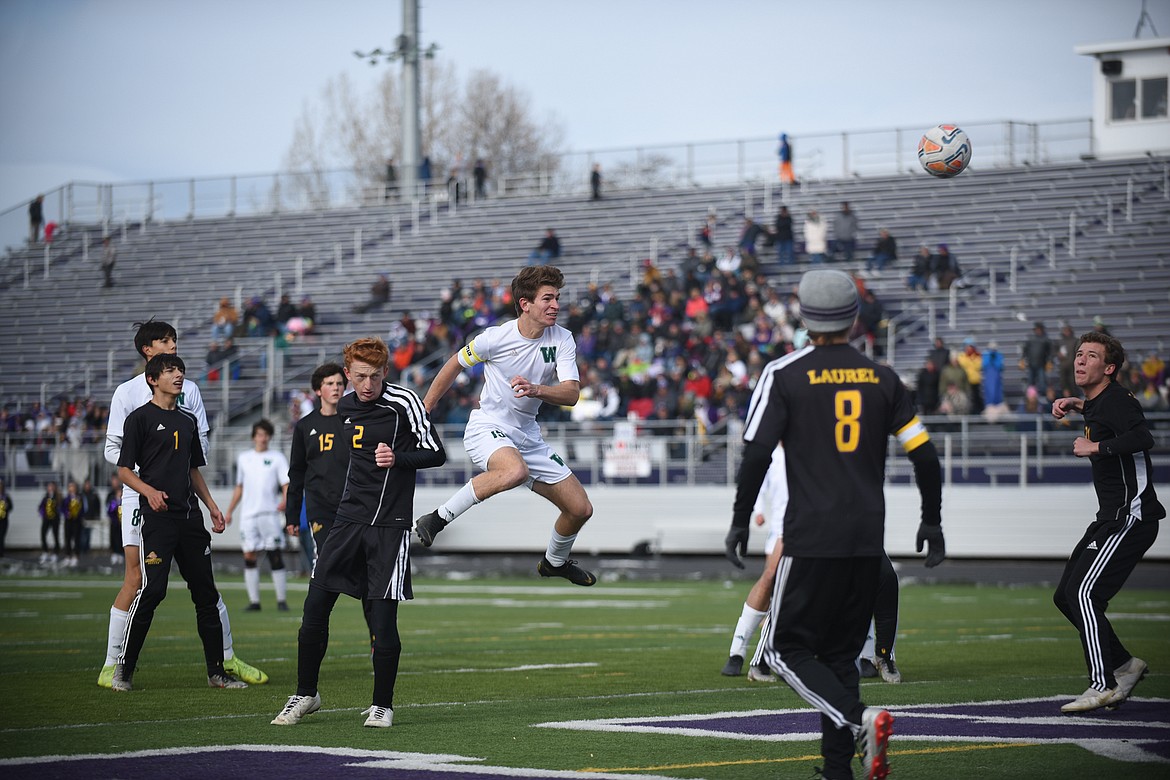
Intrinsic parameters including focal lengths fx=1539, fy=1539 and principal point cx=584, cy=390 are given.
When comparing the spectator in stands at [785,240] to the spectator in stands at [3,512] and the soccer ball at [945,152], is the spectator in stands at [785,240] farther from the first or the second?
the soccer ball at [945,152]

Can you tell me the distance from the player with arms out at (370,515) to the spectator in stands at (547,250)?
30.8 meters

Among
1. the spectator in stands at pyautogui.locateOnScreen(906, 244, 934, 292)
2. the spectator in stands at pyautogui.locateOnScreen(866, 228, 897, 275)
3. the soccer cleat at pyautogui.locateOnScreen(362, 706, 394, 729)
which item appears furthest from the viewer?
the spectator in stands at pyautogui.locateOnScreen(866, 228, 897, 275)

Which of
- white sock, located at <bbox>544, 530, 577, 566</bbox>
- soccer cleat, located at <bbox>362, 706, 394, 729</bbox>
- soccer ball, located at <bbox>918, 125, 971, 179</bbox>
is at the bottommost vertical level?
soccer cleat, located at <bbox>362, 706, 394, 729</bbox>

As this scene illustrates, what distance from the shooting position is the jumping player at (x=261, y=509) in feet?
63.6

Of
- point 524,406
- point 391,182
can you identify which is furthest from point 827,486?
point 391,182

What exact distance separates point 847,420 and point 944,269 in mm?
27367

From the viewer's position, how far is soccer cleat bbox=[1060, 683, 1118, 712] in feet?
29.8

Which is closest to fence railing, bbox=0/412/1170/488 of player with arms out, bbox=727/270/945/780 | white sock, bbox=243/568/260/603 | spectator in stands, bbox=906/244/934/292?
spectator in stands, bbox=906/244/934/292

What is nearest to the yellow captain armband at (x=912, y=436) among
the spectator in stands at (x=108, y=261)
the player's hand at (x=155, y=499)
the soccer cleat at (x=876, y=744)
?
the soccer cleat at (x=876, y=744)

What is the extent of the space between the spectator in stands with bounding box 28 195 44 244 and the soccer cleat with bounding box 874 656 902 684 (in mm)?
43695

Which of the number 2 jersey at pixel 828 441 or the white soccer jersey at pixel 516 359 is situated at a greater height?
the white soccer jersey at pixel 516 359

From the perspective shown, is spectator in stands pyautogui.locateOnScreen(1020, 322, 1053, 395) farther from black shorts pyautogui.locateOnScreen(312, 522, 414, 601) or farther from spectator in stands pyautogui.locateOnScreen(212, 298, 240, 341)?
black shorts pyautogui.locateOnScreen(312, 522, 414, 601)

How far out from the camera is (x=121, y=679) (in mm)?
10578

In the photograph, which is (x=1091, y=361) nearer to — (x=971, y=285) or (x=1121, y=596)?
(x=1121, y=596)
